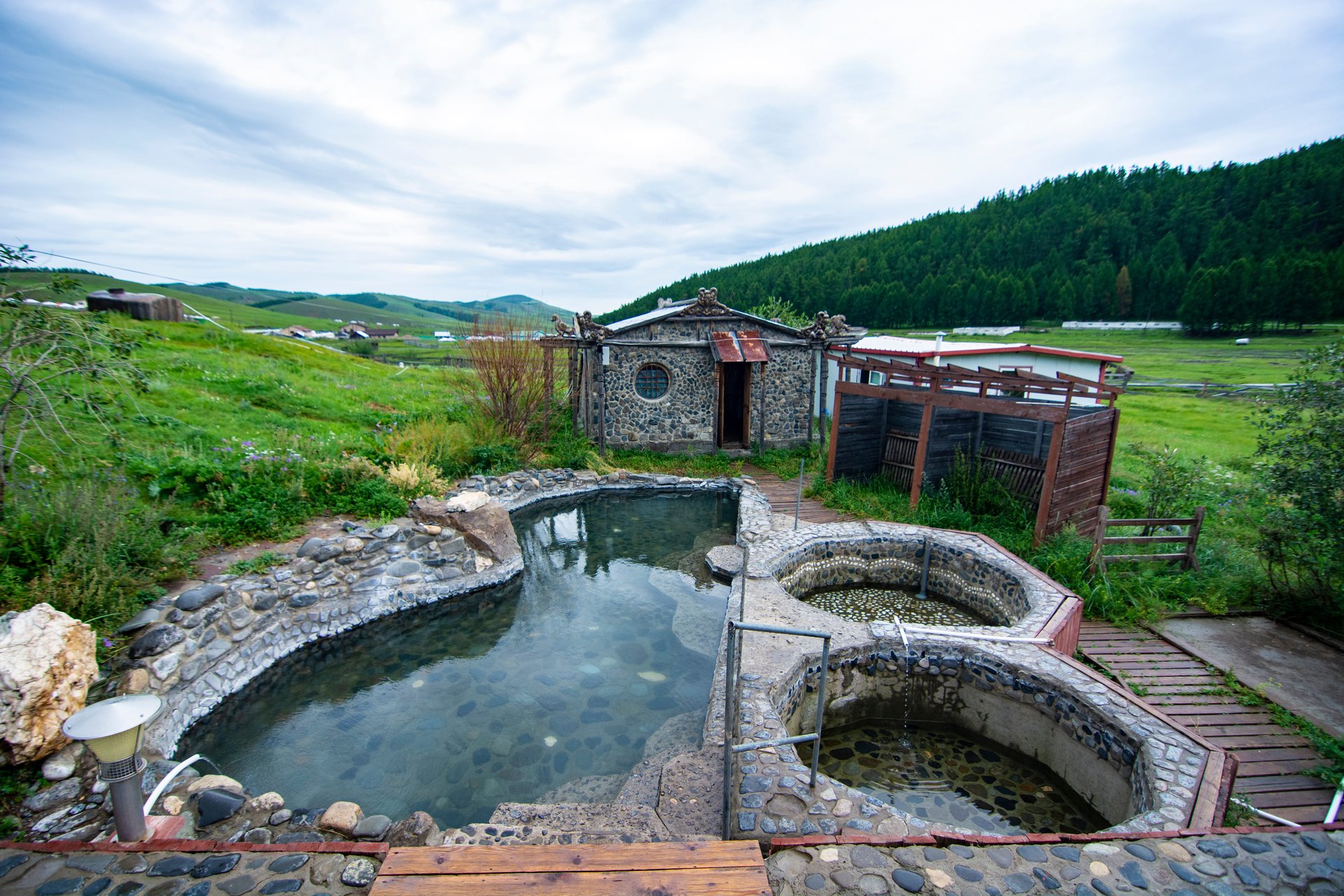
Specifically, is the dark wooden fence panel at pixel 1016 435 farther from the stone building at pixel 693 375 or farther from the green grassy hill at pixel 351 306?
the green grassy hill at pixel 351 306

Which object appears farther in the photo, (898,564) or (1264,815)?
(898,564)

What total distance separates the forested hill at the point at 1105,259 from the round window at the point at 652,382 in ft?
67.0

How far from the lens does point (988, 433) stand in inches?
393

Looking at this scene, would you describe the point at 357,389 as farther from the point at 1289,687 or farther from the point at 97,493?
the point at 1289,687

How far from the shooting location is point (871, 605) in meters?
7.99

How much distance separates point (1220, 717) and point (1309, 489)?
3.09m

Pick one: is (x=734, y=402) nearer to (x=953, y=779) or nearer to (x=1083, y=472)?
(x=1083, y=472)

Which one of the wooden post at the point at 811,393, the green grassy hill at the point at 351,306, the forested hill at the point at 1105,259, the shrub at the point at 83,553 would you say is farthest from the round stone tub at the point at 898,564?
the green grassy hill at the point at 351,306

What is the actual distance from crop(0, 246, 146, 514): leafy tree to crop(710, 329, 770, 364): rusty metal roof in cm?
1082

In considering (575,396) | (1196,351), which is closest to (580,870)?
(575,396)

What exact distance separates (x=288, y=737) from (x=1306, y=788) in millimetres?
8691

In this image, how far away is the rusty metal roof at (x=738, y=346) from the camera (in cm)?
1406

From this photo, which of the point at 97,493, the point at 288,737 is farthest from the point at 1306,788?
the point at 97,493

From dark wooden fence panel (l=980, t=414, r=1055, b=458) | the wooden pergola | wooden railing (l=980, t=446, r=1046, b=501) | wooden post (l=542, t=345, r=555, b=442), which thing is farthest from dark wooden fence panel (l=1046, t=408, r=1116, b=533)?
wooden post (l=542, t=345, r=555, b=442)
